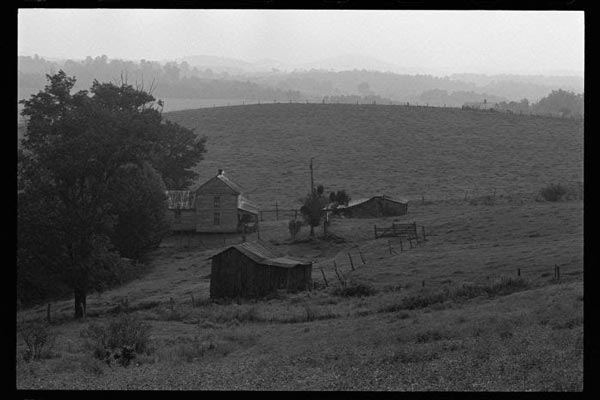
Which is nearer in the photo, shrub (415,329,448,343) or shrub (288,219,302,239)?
shrub (415,329,448,343)

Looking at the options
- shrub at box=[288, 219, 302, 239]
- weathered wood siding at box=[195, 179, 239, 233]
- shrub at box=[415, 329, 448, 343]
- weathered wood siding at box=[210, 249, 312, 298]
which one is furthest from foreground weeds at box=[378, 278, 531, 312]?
weathered wood siding at box=[195, 179, 239, 233]

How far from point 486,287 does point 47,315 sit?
18.9m

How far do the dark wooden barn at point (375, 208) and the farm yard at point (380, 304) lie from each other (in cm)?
99

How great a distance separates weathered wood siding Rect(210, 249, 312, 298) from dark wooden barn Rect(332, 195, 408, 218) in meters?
19.9

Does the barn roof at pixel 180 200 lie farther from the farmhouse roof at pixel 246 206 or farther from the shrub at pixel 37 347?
the shrub at pixel 37 347

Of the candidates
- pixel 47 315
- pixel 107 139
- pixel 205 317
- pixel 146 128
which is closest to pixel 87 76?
pixel 146 128

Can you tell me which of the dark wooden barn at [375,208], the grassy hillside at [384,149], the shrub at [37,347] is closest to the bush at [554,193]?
the grassy hillside at [384,149]

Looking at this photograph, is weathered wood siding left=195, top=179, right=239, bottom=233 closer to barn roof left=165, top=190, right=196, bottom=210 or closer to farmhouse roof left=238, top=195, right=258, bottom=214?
farmhouse roof left=238, top=195, right=258, bottom=214

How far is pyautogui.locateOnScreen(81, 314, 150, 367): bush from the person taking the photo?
815 inches

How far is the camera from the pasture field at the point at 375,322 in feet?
55.2

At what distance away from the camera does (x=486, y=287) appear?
27.1 meters

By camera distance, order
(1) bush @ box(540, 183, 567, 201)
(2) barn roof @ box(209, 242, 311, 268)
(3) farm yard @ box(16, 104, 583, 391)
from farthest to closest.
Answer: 1. (1) bush @ box(540, 183, 567, 201)
2. (2) barn roof @ box(209, 242, 311, 268)
3. (3) farm yard @ box(16, 104, 583, 391)
